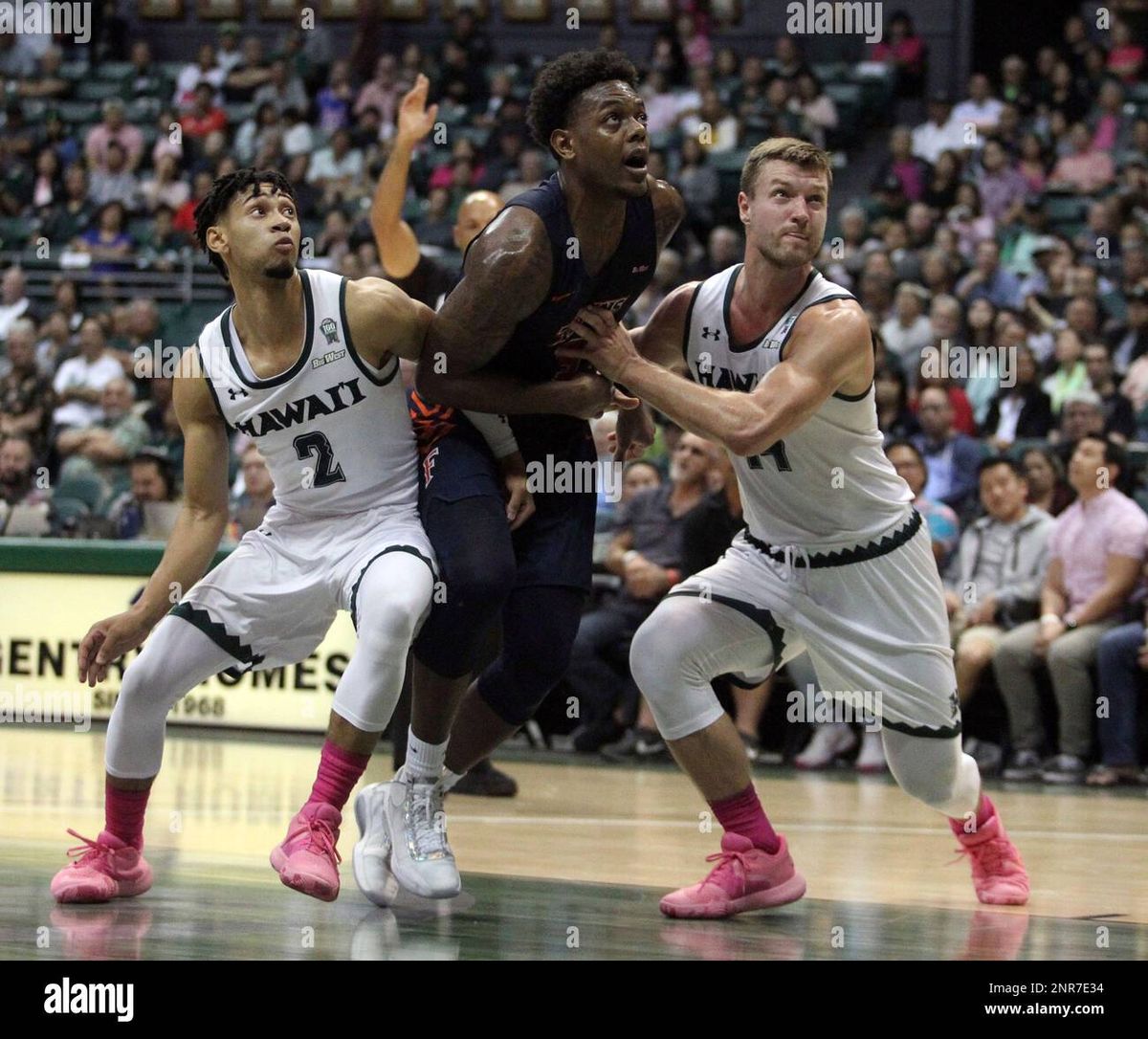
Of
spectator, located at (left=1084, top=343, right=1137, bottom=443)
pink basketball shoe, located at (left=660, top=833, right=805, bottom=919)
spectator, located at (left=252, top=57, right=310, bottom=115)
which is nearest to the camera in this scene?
pink basketball shoe, located at (left=660, top=833, right=805, bottom=919)

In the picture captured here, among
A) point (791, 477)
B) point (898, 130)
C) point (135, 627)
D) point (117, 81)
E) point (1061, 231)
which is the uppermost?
point (117, 81)

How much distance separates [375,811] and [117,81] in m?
14.6

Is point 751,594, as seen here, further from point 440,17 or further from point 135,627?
point 440,17

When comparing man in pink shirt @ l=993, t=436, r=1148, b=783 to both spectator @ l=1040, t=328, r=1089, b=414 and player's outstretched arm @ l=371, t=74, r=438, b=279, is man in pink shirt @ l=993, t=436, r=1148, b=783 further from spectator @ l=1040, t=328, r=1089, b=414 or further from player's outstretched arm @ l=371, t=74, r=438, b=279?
player's outstretched arm @ l=371, t=74, r=438, b=279

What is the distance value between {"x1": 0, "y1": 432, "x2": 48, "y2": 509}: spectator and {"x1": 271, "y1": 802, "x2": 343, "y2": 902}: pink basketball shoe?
7342mm

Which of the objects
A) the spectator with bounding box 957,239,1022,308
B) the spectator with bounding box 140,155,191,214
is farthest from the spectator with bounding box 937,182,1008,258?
the spectator with bounding box 140,155,191,214

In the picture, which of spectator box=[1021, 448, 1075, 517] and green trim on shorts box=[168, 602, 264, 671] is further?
spectator box=[1021, 448, 1075, 517]

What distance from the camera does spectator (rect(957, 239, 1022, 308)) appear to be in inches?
484

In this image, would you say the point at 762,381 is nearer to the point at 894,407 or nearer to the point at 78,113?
the point at 894,407

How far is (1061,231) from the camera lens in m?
13.1

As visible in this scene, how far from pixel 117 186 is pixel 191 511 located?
40.4 feet

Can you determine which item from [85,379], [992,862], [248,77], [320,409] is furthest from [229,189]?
[248,77]

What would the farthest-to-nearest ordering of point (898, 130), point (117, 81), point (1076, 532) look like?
point (117, 81)
point (898, 130)
point (1076, 532)
